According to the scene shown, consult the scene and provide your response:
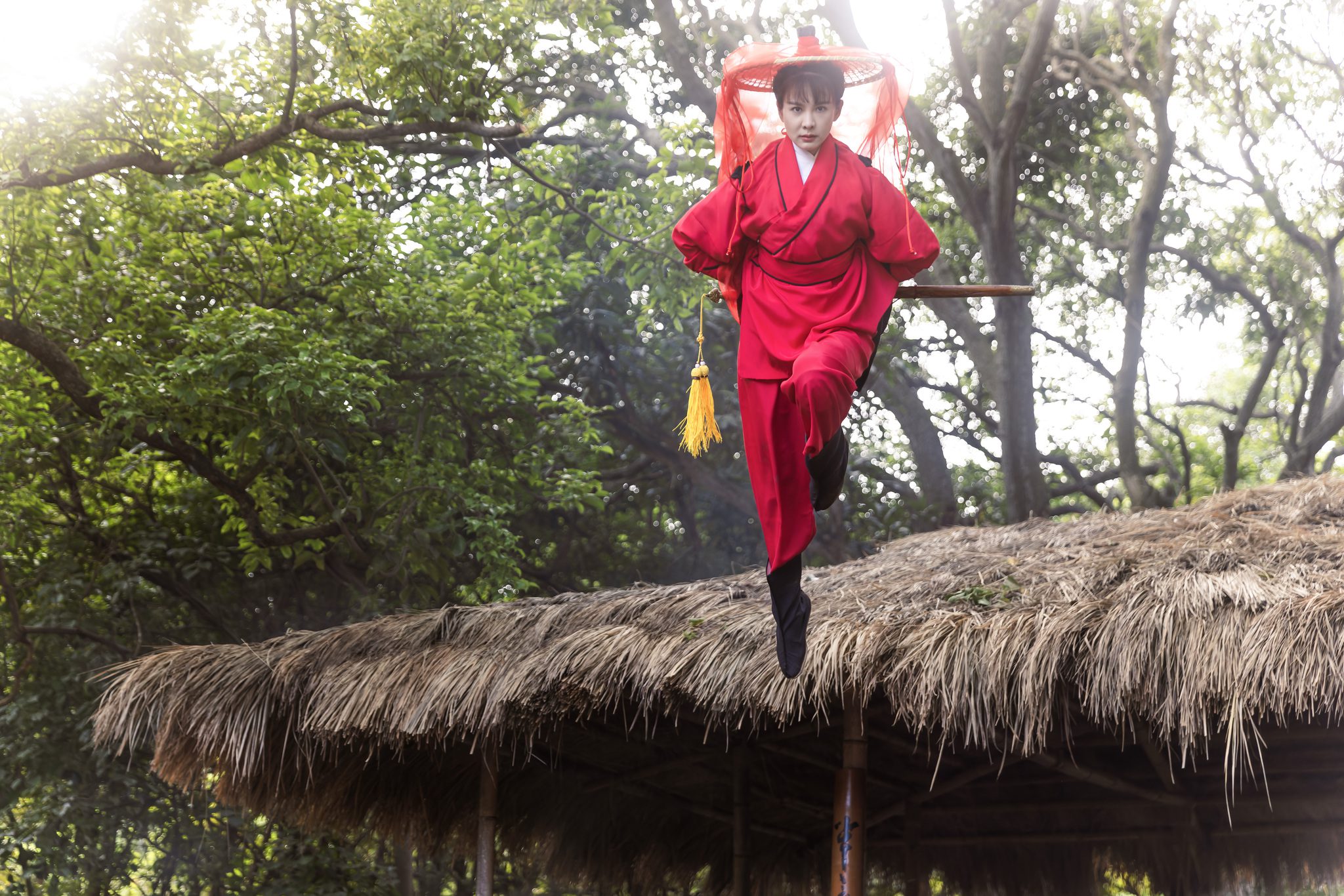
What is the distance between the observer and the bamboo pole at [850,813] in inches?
159

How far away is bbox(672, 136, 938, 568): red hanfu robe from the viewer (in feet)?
8.73

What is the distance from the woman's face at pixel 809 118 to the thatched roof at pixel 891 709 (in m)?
1.61

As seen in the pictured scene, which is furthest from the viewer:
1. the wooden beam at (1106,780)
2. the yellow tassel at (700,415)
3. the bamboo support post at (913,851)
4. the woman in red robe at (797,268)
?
the bamboo support post at (913,851)

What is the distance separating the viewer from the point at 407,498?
7.80 meters

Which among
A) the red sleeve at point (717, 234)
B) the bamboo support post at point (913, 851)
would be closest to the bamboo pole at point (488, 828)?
the bamboo support post at point (913, 851)

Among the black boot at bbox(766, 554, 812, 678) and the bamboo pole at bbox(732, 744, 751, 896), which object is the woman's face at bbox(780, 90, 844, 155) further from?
the bamboo pole at bbox(732, 744, 751, 896)

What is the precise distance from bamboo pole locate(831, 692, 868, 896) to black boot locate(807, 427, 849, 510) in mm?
1450

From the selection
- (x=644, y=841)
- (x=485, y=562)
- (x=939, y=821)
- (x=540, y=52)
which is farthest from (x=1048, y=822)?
(x=540, y=52)

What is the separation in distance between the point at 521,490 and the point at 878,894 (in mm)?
3383

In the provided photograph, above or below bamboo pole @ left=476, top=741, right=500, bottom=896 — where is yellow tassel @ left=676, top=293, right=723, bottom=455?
above

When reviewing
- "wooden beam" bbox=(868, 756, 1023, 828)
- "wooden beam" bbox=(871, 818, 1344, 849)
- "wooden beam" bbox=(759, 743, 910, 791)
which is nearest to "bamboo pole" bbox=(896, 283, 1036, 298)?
"wooden beam" bbox=(868, 756, 1023, 828)

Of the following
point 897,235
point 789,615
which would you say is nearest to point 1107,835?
point 789,615

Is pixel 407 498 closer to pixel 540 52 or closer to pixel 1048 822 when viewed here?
pixel 540 52

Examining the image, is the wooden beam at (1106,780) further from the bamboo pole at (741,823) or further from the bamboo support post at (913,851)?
the bamboo pole at (741,823)
